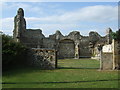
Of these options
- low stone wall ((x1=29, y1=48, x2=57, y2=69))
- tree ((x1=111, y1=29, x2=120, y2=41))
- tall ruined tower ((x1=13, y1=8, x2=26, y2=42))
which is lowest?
low stone wall ((x1=29, y1=48, x2=57, y2=69))

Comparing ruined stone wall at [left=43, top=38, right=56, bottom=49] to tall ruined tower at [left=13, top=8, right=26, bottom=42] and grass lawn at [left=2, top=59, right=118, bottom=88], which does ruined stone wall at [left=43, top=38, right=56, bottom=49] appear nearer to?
tall ruined tower at [left=13, top=8, right=26, bottom=42]

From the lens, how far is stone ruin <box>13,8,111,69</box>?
37906 mm

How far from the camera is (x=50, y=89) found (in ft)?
24.1

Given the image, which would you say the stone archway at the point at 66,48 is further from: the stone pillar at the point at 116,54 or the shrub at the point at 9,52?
the stone pillar at the point at 116,54

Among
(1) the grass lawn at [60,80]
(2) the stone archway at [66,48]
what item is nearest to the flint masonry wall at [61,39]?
(2) the stone archway at [66,48]

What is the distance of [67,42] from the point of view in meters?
39.6

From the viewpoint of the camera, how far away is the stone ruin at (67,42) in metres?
37.9

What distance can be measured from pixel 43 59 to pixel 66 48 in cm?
2413

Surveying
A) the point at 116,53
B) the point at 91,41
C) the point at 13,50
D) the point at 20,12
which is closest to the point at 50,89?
the point at 13,50

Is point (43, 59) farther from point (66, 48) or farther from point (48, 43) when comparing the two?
point (66, 48)

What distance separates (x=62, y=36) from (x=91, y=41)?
619 centimetres

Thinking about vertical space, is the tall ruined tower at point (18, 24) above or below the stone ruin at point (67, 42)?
above

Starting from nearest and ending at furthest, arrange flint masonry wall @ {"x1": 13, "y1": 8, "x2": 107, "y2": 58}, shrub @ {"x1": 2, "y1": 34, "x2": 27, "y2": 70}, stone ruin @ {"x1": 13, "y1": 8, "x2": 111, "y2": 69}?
shrub @ {"x1": 2, "y1": 34, "x2": 27, "y2": 70} → flint masonry wall @ {"x1": 13, "y1": 8, "x2": 107, "y2": 58} → stone ruin @ {"x1": 13, "y1": 8, "x2": 111, "y2": 69}

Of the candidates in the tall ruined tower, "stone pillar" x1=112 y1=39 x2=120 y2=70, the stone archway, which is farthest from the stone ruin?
"stone pillar" x1=112 y1=39 x2=120 y2=70
